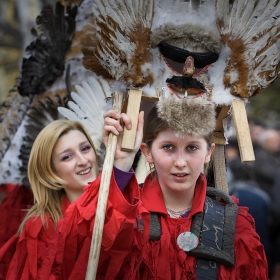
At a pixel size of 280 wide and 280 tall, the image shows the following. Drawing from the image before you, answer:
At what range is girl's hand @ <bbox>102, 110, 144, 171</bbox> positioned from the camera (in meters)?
2.50

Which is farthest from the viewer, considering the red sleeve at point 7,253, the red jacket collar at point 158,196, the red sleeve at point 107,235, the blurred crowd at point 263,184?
the blurred crowd at point 263,184

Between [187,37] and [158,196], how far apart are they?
0.79 m

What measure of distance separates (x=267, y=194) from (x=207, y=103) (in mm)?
3020

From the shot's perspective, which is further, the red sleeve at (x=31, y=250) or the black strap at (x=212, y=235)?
the red sleeve at (x=31, y=250)

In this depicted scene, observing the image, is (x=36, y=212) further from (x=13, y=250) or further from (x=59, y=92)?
(x=59, y=92)

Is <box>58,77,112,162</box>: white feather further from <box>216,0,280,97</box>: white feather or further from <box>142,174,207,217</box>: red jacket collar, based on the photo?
<box>216,0,280,97</box>: white feather

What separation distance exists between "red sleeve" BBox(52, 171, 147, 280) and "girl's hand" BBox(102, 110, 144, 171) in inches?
3.6

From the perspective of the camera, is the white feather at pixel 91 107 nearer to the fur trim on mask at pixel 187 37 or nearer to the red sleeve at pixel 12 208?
the red sleeve at pixel 12 208

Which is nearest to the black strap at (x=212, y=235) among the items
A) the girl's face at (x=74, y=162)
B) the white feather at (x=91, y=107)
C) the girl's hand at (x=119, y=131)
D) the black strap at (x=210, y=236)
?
the black strap at (x=210, y=236)

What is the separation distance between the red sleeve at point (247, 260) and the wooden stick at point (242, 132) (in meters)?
0.44

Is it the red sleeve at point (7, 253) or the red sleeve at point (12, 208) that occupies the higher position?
the red sleeve at point (12, 208)

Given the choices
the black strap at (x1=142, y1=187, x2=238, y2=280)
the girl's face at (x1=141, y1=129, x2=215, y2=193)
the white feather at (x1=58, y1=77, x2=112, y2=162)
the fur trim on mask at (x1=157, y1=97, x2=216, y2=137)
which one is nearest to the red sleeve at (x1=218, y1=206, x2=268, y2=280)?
the black strap at (x1=142, y1=187, x2=238, y2=280)

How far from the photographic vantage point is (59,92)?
4.13m

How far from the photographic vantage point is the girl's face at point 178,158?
8.66ft
